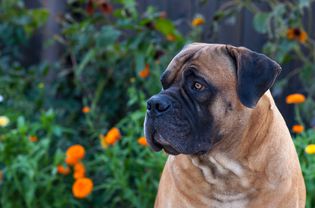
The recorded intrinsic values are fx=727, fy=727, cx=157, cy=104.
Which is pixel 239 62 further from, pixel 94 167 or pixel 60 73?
pixel 60 73

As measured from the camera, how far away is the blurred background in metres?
4.82

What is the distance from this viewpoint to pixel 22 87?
6.19 metres

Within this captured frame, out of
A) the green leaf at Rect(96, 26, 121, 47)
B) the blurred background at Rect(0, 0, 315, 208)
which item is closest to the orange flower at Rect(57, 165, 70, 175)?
the blurred background at Rect(0, 0, 315, 208)

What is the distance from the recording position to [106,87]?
19.7ft

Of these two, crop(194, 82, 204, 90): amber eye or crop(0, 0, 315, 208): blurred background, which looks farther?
crop(0, 0, 315, 208): blurred background

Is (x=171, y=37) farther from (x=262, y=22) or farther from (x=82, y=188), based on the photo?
(x=82, y=188)

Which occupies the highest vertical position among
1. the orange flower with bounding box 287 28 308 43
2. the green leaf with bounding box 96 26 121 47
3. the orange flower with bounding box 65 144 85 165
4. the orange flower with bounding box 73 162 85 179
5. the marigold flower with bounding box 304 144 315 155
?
the green leaf with bounding box 96 26 121 47

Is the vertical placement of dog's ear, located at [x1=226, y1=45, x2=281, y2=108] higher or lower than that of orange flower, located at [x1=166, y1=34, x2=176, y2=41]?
higher

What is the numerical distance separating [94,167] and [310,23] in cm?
211

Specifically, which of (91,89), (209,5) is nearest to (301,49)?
(209,5)

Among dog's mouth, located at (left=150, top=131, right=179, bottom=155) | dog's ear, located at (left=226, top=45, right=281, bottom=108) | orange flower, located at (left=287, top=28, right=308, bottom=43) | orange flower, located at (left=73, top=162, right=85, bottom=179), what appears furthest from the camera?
orange flower, located at (left=287, top=28, right=308, bottom=43)

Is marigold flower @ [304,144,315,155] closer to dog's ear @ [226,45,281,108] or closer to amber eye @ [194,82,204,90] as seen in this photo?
dog's ear @ [226,45,281,108]

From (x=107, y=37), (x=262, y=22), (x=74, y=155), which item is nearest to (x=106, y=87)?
(x=107, y=37)

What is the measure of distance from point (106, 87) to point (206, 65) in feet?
8.89
